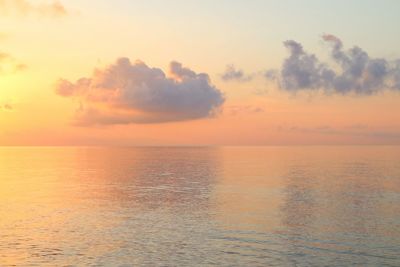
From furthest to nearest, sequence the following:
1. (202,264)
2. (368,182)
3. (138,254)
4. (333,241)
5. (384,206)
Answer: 1. (368,182)
2. (384,206)
3. (333,241)
4. (138,254)
5. (202,264)

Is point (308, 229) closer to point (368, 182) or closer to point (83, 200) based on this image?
point (83, 200)

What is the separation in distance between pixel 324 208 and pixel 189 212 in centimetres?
2212

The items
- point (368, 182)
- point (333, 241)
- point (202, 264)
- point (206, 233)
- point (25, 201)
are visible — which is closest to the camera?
point (202, 264)

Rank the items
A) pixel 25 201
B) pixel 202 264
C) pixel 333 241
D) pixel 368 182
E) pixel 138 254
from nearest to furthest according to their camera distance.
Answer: pixel 202 264
pixel 138 254
pixel 333 241
pixel 25 201
pixel 368 182

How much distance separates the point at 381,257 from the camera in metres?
41.8

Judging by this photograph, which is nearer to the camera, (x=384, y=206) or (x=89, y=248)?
(x=89, y=248)

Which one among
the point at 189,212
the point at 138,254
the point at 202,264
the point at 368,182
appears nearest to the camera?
the point at 202,264

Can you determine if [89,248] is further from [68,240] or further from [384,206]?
[384,206]

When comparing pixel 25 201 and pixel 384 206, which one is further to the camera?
pixel 25 201

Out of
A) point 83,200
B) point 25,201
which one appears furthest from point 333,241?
point 25,201

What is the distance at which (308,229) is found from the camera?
177ft

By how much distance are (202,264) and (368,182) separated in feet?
A: 267

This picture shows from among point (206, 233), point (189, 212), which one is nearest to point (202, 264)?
point (206, 233)

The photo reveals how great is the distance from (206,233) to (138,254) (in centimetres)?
1119
